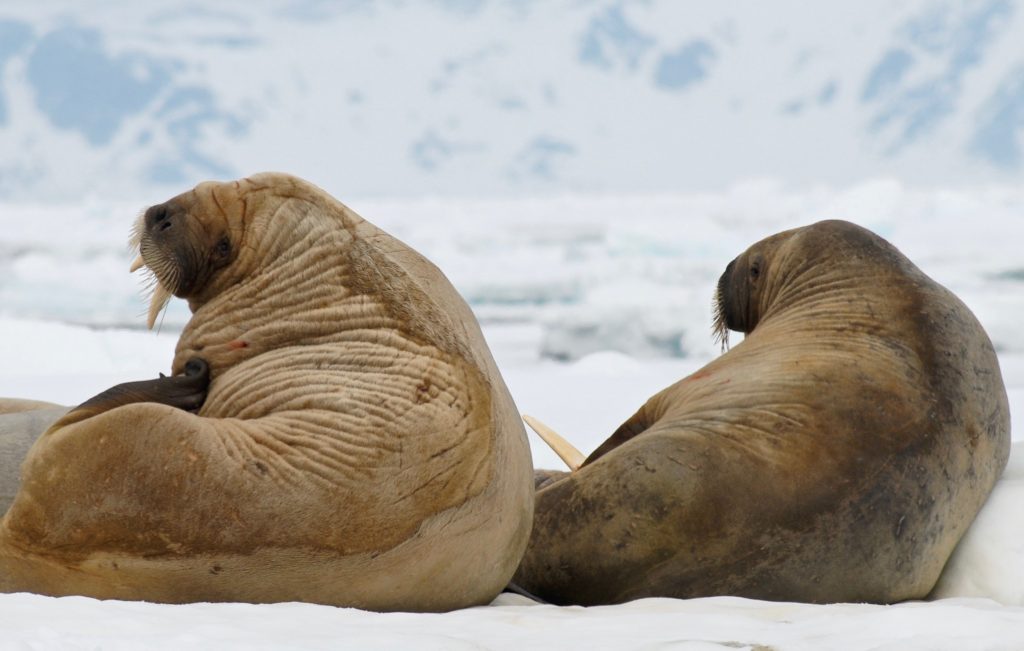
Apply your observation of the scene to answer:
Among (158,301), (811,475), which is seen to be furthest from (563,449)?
(158,301)

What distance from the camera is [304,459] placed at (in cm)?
356

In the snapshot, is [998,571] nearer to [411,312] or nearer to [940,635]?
[940,635]

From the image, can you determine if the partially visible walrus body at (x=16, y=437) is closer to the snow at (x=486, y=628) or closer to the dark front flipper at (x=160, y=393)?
the dark front flipper at (x=160, y=393)

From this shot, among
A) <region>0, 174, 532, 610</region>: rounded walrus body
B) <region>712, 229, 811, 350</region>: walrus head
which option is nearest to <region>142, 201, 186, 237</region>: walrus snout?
<region>0, 174, 532, 610</region>: rounded walrus body

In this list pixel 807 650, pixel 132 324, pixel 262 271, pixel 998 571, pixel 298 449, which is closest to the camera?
pixel 807 650

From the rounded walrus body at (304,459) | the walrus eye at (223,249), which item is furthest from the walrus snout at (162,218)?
the rounded walrus body at (304,459)

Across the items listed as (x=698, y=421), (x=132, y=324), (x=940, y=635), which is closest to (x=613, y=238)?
(x=132, y=324)

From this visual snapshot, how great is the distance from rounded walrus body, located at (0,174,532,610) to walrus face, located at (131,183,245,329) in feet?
0.46

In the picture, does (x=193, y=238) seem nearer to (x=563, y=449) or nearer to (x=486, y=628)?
(x=486, y=628)

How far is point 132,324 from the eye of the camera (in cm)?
1523

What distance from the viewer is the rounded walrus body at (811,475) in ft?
13.9

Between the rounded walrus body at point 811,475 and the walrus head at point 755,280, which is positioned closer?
the rounded walrus body at point 811,475

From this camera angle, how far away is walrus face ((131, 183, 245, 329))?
Answer: 14.0 ft

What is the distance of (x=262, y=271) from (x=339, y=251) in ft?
0.86
